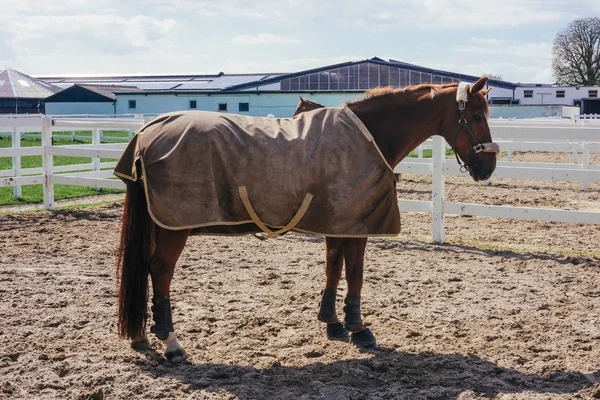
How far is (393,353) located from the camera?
13.9 ft

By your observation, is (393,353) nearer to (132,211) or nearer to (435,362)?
(435,362)

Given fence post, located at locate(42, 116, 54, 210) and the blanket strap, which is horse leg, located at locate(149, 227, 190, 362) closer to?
the blanket strap

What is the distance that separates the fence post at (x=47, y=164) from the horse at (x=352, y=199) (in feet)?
21.5

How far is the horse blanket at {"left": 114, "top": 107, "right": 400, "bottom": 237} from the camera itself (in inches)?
159

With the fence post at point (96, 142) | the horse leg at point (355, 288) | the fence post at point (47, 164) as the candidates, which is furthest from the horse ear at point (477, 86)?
the fence post at point (96, 142)

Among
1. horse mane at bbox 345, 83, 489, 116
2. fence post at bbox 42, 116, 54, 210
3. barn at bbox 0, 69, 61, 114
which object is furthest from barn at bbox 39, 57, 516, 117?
horse mane at bbox 345, 83, 489, 116

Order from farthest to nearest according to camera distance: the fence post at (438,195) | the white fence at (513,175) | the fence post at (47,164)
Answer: the fence post at (47,164) → the fence post at (438,195) → the white fence at (513,175)

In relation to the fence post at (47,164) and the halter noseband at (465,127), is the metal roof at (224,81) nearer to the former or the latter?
the fence post at (47,164)

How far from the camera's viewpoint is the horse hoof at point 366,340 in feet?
A: 14.1

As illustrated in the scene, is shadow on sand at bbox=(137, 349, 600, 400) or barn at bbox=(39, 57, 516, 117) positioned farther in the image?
barn at bbox=(39, 57, 516, 117)

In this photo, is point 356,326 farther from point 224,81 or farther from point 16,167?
point 224,81

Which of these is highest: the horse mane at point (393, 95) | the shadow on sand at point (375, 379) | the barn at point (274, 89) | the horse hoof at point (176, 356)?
the barn at point (274, 89)

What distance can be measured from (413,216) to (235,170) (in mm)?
6209

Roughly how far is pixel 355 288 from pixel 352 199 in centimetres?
62
